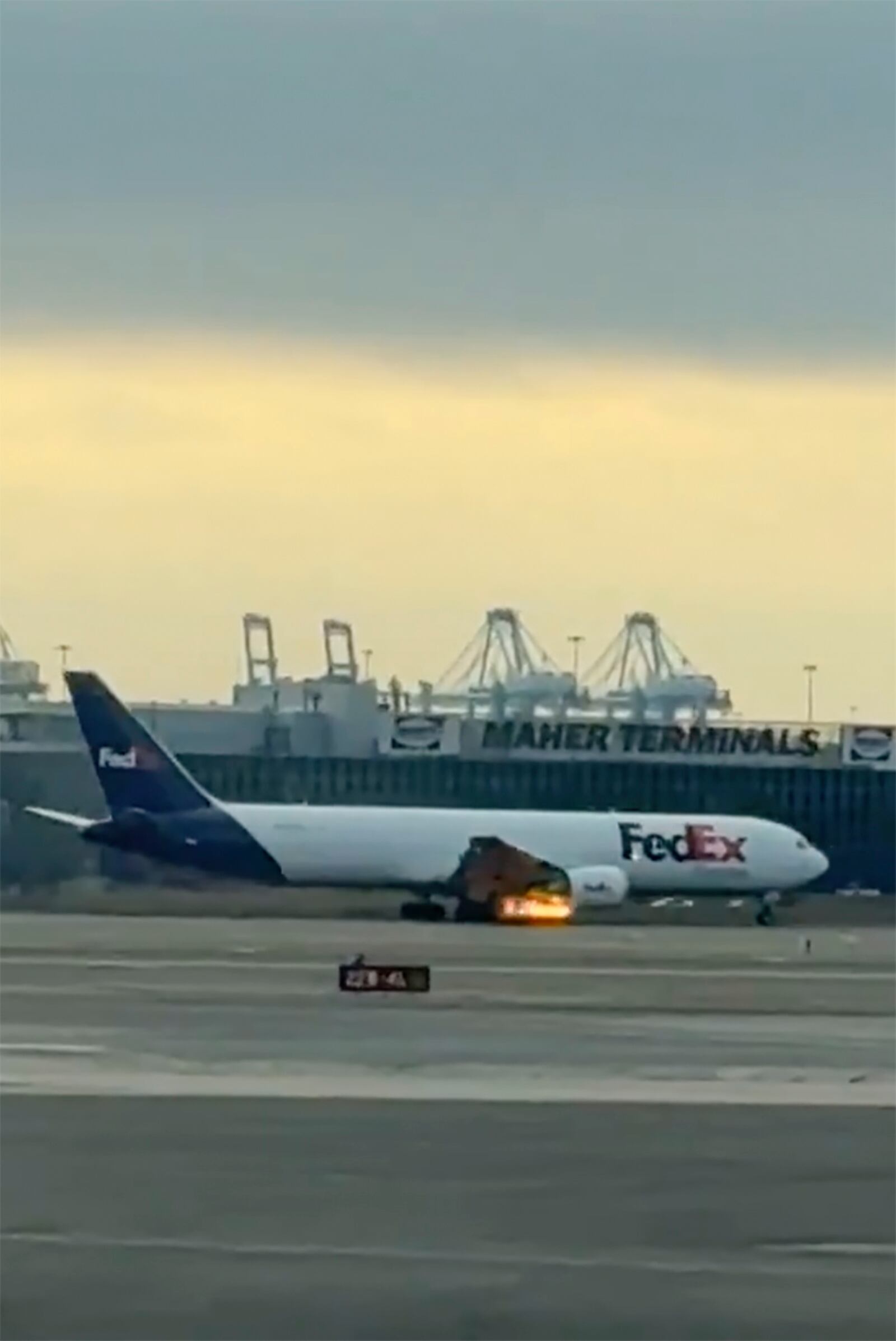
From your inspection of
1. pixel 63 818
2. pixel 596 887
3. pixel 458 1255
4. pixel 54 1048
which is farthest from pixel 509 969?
pixel 63 818

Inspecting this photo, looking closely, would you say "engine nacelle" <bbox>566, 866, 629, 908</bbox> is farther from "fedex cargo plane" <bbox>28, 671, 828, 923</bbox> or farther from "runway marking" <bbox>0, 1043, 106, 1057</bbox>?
"runway marking" <bbox>0, 1043, 106, 1057</bbox>

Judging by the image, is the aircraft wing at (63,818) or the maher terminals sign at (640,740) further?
the maher terminals sign at (640,740)

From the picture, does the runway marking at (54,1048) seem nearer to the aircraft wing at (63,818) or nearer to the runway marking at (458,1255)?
the runway marking at (458,1255)

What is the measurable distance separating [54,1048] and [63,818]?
4796 cm

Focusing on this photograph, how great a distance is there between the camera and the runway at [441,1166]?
11.6 m

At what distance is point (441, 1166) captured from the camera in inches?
626

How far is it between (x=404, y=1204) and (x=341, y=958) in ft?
91.8

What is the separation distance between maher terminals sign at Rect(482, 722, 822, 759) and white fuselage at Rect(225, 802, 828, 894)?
3471cm

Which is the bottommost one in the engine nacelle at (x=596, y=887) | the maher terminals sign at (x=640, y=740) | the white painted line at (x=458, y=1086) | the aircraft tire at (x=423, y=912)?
the white painted line at (x=458, y=1086)

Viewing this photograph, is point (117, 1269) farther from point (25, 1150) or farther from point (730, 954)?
point (730, 954)

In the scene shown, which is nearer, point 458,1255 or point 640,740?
point 458,1255

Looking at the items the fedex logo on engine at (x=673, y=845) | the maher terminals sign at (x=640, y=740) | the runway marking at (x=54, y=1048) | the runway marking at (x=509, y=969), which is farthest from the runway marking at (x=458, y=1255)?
the maher terminals sign at (x=640, y=740)

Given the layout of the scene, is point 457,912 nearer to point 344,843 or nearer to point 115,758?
point 344,843

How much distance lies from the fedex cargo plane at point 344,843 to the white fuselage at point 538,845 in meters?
0.04
